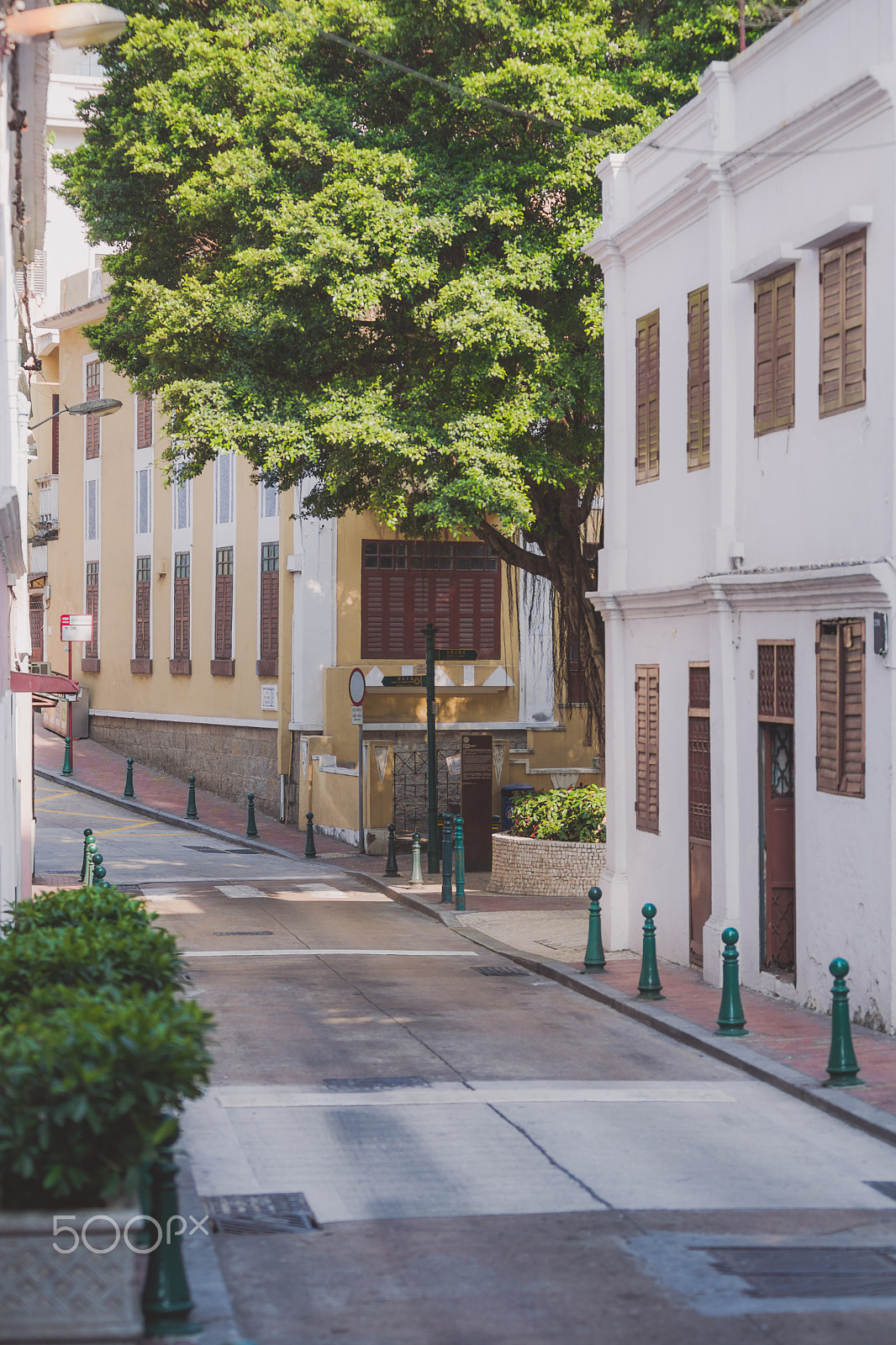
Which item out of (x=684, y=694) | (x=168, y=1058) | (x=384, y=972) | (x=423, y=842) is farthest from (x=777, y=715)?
(x=423, y=842)

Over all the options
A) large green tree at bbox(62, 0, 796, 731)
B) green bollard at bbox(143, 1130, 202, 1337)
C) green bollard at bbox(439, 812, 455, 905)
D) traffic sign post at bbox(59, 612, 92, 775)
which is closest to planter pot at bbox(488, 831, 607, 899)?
green bollard at bbox(439, 812, 455, 905)

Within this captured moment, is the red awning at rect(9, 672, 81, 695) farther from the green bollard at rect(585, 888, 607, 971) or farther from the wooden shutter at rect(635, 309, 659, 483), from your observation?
the wooden shutter at rect(635, 309, 659, 483)

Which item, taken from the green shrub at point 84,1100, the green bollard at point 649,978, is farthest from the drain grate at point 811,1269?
the green bollard at point 649,978

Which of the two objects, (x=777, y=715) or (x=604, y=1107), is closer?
(x=604, y=1107)

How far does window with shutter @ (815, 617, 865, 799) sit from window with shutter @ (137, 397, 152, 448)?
103ft

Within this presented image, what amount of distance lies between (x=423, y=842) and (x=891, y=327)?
62.9ft

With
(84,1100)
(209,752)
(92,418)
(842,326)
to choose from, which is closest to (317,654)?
(209,752)

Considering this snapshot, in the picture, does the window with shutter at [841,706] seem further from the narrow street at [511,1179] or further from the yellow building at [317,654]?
the yellow building at [317,654]

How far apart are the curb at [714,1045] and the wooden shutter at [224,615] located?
19631 millimetres

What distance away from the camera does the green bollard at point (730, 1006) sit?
46.5 feet

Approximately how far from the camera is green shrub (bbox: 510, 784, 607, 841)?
80.0ft

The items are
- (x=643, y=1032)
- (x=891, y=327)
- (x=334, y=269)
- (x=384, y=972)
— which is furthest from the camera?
(x=334, y=269)

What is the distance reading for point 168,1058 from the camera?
21.7ft

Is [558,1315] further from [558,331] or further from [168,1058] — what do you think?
[558,331]
